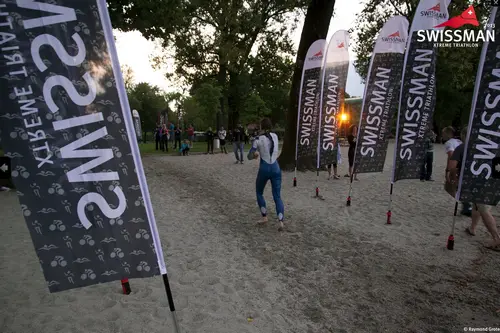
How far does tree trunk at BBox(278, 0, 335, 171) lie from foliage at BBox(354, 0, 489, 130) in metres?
7.57

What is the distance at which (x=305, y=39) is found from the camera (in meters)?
12.8

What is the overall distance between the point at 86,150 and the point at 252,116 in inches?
1404

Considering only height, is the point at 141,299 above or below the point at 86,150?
below

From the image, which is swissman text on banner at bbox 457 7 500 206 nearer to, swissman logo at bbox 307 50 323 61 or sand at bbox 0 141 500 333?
sand at bbox 0 141 500 333

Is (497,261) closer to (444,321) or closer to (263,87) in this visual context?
(444,321)

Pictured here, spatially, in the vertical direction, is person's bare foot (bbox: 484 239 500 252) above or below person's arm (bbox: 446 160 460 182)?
below

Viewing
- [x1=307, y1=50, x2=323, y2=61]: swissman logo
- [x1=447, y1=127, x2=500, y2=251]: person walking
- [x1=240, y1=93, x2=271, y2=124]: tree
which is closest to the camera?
[x1=447, y1=127, x2=500, y2=251]: person walking

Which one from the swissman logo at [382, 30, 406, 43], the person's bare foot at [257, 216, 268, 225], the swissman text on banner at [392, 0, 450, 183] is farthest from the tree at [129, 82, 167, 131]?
the swissman text on banner at [392, 0, 450, 183]

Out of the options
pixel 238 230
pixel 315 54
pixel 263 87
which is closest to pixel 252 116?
pixel 263 87

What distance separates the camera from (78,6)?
226 centimetres

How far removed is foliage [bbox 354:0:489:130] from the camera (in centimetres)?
2135

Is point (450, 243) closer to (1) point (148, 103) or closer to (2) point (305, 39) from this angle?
(2) point (305, 39)

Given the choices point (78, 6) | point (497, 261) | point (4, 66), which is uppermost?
point (78, 6)

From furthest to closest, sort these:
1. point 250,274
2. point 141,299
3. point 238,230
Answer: point 238,230, point 250,274, point 141,299
